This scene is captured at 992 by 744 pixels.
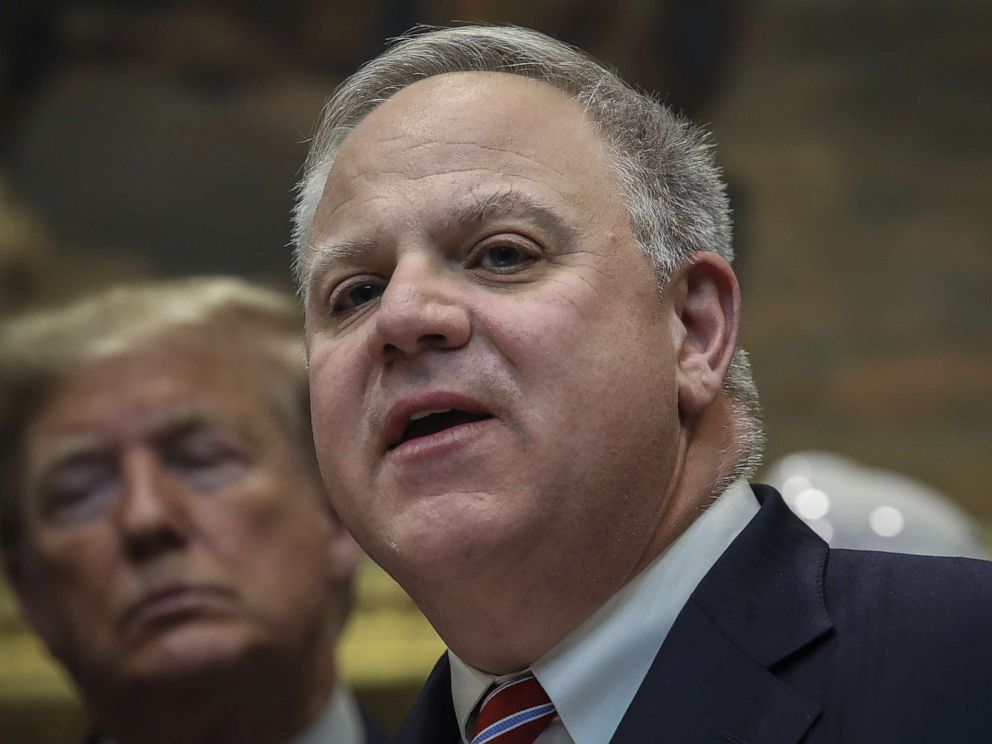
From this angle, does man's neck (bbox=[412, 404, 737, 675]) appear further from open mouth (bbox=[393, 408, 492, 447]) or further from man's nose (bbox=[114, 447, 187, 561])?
man's nose (bbox=[114, 447, 187, 561])

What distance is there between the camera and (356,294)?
8.50ft

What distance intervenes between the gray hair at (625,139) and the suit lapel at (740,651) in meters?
0.28

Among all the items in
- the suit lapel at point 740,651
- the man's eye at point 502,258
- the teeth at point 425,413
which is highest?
the man's eye at point 502,258

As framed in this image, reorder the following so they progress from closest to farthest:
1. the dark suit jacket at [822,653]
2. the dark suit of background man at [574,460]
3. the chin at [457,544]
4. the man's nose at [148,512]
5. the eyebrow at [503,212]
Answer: the dark suit jacket at [822,653] < the dark suit of background man at [574,460] < the chin at [457,544] < the eyebrow at [503,212] < the man's nose at [148,512]

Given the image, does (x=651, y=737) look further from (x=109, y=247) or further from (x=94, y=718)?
(x=109, y=247)

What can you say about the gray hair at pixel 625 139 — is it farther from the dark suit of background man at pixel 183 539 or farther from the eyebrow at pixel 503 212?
the dark suit of background man at pixel 183 539

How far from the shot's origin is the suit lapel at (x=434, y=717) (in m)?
2.64

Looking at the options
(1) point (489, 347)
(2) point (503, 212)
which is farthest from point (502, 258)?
(1) point (489, 347)

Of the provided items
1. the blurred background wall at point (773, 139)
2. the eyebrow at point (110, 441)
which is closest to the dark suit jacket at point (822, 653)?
the eyebrow at point (110, 441)

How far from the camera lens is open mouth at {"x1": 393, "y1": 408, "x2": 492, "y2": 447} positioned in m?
2.35

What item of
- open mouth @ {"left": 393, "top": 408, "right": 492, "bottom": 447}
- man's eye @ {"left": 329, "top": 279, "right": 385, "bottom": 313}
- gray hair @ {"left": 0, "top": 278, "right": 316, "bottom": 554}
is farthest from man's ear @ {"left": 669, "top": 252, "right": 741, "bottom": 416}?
gray hair @ {"left": 0, "top": 278, "right": 316, "bottom": 554}

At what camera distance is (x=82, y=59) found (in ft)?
19.0

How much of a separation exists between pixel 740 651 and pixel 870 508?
343cm

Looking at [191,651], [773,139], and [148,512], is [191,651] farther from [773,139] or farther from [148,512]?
[773,139]
